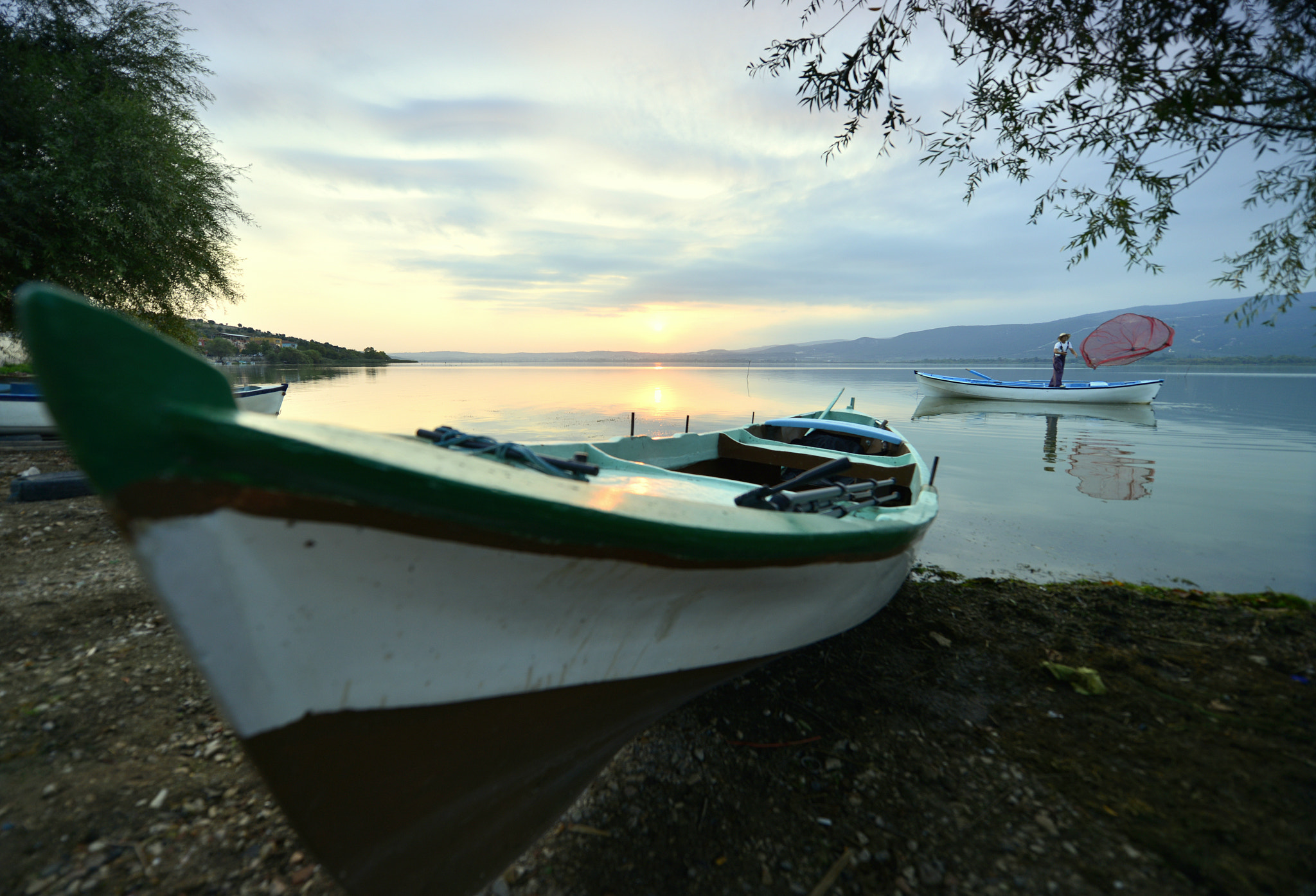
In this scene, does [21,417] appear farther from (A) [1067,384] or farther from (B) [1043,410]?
Result: (A) [1067,384]

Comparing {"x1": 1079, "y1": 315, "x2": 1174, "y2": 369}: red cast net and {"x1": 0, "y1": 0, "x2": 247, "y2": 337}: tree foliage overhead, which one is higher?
{"x1": 0, "y1": 0, "x2": 247, "y2": 337}: tree foliage overhead

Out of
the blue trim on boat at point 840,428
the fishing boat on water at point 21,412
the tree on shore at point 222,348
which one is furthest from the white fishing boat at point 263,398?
the tree on shore at point 222,348

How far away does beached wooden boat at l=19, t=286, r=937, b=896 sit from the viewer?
1.35 meters

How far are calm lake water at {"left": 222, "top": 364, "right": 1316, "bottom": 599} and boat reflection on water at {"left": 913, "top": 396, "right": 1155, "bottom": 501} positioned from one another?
3.2 inches

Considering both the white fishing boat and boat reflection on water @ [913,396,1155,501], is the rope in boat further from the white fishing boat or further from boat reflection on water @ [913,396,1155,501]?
the white fishing boat

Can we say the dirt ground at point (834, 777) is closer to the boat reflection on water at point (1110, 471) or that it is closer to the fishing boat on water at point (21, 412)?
the boat reflection on water at point (1110, 471)

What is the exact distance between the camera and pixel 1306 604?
5.67 m

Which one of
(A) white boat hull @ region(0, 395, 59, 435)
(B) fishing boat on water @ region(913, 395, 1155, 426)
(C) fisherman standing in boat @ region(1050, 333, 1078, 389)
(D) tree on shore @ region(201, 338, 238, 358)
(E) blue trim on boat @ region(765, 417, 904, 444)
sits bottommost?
(B) fishing boat on water @ region(913, 395, 1155, 426)

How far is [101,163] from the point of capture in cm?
1134

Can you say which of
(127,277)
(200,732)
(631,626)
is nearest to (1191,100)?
(631,626)

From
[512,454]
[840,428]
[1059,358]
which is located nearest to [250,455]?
[512,454]

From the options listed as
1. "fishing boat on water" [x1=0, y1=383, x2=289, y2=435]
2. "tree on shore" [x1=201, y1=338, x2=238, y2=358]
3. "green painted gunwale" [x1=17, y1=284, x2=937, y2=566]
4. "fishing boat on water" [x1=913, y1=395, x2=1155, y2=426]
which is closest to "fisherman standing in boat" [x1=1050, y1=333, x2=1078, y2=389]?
"fishing boat on water" [x1=913, y1=395, x2=1155, y2=426]

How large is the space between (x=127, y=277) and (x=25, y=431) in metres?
5.75

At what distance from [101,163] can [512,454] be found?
15377 millimetres
